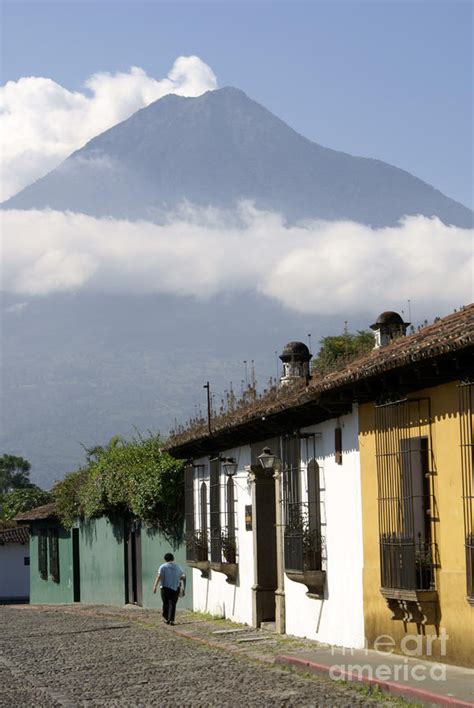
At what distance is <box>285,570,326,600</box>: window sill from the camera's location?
54.2ft

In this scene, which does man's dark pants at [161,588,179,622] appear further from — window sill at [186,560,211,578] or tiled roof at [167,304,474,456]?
tiled roof at [167,304,474,456]

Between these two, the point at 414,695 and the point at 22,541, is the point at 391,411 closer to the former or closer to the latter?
the point at 414,695

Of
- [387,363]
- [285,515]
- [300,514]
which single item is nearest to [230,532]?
[285,515]

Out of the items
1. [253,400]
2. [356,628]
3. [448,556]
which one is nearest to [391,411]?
[448,556]

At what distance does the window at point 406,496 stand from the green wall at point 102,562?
1751 cm

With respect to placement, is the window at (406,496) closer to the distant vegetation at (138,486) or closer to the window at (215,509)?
the window at (215,509)

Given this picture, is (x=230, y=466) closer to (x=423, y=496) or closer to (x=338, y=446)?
(x=338, y=446)

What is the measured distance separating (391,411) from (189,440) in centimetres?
969

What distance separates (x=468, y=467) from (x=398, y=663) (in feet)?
7.88

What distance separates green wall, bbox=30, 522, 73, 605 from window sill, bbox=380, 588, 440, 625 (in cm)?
2490

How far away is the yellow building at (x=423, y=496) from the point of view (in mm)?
12219

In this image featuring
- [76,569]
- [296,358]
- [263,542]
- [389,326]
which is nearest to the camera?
[389,326]

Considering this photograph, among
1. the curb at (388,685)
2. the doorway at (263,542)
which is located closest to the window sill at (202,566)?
the doorway at (263,542)

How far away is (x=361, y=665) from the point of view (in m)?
13.3
